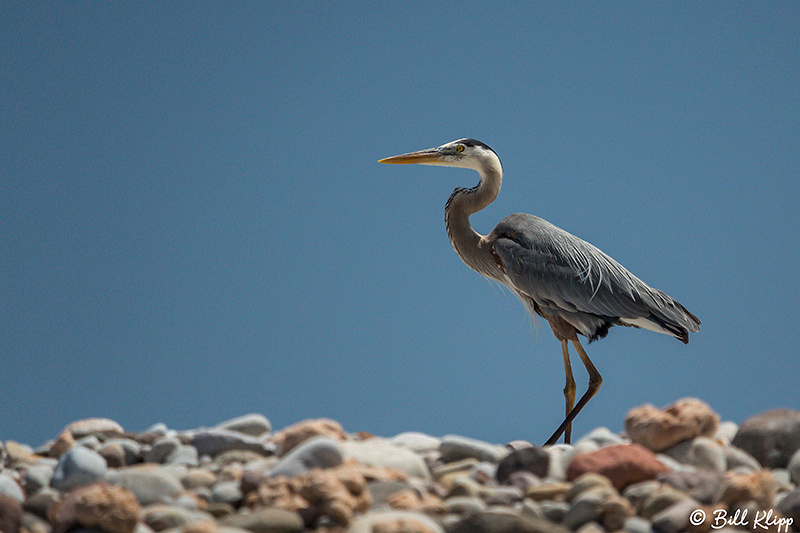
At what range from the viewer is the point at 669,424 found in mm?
4086

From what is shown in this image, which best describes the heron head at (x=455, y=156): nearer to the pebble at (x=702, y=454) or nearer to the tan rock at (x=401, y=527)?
the pebble at (x=702, y=454)

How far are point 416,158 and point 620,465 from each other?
4.50 metres

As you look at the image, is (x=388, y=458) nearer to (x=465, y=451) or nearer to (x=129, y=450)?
(x=465, y=451)

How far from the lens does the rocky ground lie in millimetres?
3053

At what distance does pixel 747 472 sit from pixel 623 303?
9.00ft

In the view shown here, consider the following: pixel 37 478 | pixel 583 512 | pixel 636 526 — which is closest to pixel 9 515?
pixel 37 478

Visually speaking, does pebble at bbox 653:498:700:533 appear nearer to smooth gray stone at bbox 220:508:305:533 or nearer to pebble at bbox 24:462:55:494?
smooth gray stone at bbox 220:508:305:533

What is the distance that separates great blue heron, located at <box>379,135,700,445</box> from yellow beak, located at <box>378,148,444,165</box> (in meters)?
0.91

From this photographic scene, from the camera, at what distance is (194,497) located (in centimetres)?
345

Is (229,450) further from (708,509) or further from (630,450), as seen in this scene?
(708,509)

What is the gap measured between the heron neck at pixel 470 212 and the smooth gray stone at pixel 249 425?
2.94 m

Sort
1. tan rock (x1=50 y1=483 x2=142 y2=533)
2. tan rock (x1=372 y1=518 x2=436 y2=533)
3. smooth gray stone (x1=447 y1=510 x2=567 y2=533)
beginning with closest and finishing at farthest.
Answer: tan rock (x1=372 y1=518 x2=436 y2=533) → smooth gray stone (x1=447 y1=510 x2=567 y2=533) → tan rock (x1=50 y1=483 x2=142 y2=533)

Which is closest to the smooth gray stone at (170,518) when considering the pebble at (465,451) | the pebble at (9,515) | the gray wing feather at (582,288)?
the pebble at (9,515)

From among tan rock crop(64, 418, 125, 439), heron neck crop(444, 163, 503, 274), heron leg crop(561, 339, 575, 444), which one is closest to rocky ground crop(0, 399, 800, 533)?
tan rock crop(64, 418, 125, 439)
